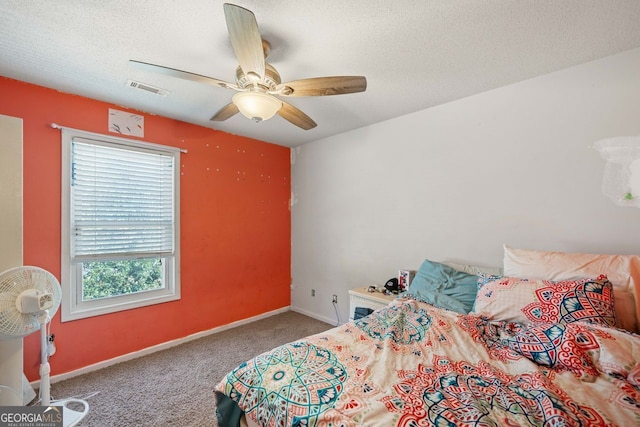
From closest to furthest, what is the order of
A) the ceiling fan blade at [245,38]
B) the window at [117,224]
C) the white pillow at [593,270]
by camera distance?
the ceiling fan blade at [245,38]
the white pillow at [593,270]
the window at [117,224]

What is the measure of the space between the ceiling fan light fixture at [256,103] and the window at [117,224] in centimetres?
160

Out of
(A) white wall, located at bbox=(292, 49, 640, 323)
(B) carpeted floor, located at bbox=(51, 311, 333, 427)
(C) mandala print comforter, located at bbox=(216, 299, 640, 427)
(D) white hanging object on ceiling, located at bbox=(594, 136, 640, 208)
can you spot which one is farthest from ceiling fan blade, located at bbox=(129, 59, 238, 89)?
(D) white hanging object on ceiling, located at bbox=(594, 136, 640, 208)

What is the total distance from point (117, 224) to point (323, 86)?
224 cm

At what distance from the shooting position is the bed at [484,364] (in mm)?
919

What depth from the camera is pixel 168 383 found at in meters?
→ 2.12

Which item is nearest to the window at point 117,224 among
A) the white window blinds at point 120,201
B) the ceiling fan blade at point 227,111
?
the white window blinds at point 120,201

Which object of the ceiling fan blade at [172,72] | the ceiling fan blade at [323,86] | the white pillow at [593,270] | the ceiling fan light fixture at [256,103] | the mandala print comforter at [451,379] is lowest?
the mandala print comforter at [451,379]

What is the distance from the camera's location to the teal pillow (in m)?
1.92

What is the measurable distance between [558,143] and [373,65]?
1434mm

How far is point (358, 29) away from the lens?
1.49 m

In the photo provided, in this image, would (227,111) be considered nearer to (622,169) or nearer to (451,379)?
(451,379)

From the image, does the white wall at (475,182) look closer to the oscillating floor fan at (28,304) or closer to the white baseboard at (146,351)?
the white baseboard at (146,351)

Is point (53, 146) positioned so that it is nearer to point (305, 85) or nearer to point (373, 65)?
point (305, 85)

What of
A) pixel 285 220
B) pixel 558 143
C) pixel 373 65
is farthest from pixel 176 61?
pixel 558 143
